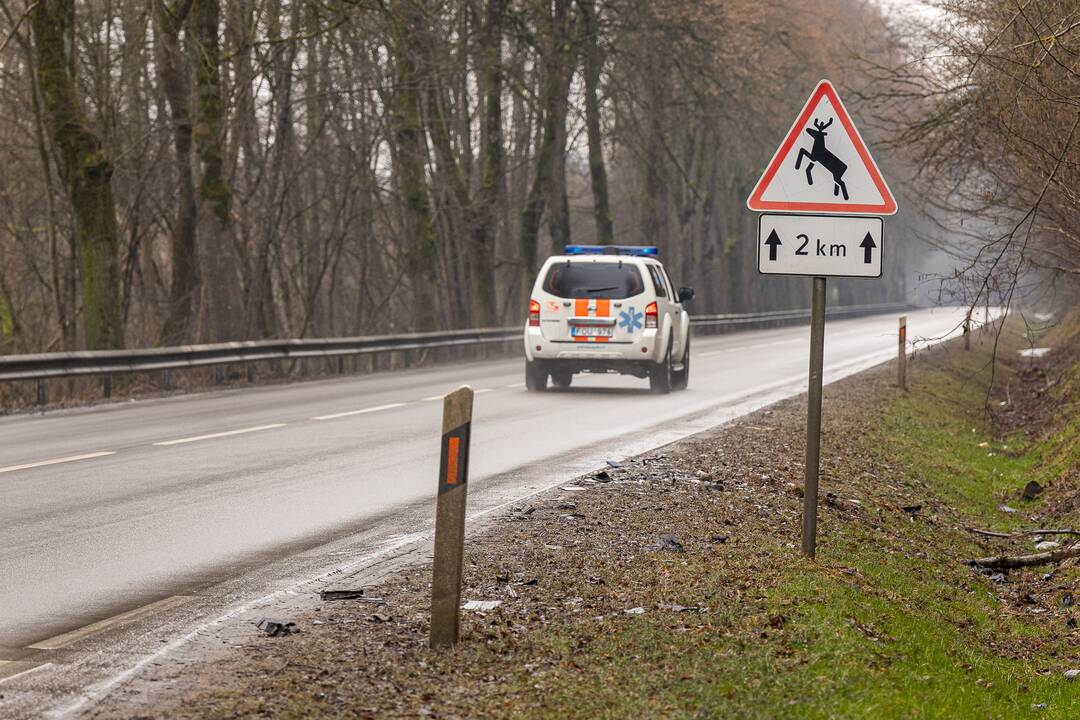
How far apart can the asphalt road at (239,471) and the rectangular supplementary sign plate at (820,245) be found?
3262 millimetres

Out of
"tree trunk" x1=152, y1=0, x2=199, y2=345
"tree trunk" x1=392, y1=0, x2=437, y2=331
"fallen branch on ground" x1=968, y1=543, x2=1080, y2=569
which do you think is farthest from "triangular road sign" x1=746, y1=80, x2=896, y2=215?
"tree trunk" x1=392, y1=0, x2=437, y2=331

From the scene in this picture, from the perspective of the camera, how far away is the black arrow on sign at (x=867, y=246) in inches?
311

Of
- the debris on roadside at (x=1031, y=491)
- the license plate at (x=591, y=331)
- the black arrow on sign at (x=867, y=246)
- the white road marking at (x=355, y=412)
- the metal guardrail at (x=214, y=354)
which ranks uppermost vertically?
the black arrow on sign at (x=867, y=246)

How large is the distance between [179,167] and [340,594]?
67.1 ft

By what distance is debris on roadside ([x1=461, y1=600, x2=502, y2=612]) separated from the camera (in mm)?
6871

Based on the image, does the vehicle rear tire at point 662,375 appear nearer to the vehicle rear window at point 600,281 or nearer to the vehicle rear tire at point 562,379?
the vehicle rear window at point 600,281

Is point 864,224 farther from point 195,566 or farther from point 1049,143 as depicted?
point 1049,143

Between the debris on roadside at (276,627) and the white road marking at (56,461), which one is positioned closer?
the debris on roadside at (276,627)

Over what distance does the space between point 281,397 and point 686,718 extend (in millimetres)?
16691

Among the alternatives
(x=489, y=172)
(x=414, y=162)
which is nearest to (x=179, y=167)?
(x=414, y=162)

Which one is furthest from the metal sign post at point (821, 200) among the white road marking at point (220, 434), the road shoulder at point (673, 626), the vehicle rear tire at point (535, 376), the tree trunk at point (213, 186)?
the tree trunk at point (213, 186)

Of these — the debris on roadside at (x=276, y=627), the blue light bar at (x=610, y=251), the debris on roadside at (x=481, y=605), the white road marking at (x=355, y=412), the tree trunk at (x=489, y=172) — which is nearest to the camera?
the debris on roadside at (x=276, y=627)

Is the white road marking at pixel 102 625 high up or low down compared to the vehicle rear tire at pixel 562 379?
up

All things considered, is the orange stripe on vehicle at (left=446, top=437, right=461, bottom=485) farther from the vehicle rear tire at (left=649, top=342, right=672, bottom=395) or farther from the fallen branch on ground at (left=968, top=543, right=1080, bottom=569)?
the vehicle rear tire at (left=649, top=342, right=672, bottom=395)
